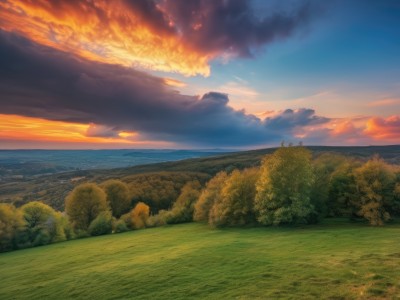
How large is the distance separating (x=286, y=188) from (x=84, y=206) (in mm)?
75648

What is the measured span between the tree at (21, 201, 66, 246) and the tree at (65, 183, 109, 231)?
43.7 feet

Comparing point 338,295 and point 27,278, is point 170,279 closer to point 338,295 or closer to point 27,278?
point 338,295

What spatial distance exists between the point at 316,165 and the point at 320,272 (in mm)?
52444

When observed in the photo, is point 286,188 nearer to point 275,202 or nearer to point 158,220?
point 275,202

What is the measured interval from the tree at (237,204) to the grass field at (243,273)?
23.0 m

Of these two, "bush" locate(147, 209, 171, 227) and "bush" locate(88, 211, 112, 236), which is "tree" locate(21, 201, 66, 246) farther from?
"bush" locate(147, 209, 171, 227)

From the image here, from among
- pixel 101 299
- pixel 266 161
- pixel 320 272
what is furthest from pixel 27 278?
pixel 266 161

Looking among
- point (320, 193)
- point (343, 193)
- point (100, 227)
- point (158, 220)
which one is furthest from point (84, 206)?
point (343, 193)

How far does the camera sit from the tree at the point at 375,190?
56513 mm

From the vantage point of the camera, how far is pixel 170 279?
2897 cm

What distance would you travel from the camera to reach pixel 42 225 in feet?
277

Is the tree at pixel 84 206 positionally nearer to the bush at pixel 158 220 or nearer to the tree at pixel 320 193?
the bush at pixel 158 220

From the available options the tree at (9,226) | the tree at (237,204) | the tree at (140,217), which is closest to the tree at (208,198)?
the tree at (237,204)

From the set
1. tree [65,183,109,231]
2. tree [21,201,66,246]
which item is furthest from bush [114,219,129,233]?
tree [65,183,109,231]
